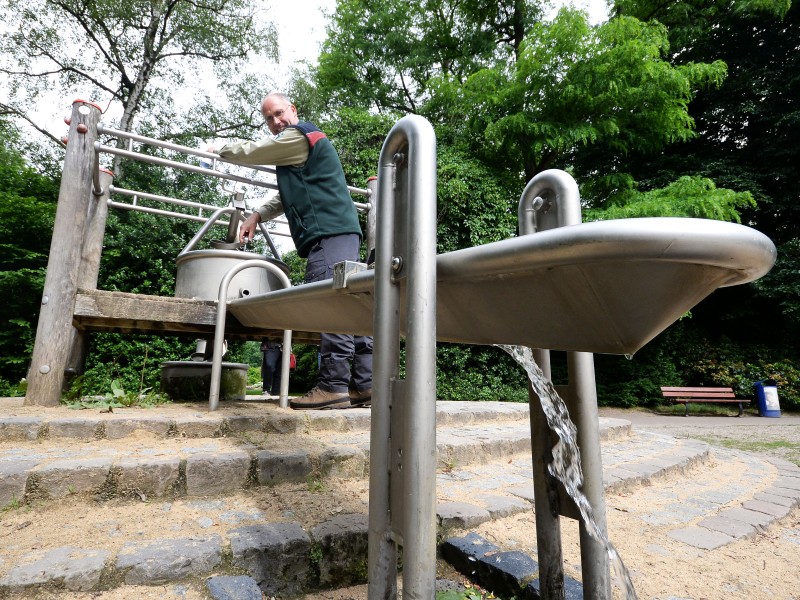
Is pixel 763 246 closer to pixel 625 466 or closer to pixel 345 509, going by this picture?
pixel 345 509

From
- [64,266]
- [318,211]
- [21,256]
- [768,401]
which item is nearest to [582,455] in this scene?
[318,211]

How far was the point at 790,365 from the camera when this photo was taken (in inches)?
429

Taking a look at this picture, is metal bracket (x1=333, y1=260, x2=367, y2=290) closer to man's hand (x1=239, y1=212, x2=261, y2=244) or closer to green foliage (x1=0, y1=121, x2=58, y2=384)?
man's hand (x1=239, y1=212, x2=261, y2=244)

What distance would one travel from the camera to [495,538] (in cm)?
162

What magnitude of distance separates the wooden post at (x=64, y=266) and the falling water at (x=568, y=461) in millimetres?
2743

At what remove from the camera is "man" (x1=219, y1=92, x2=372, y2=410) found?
271 cm

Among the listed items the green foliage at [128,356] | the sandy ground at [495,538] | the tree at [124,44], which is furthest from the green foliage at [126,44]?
the sandy ground at [495,538]

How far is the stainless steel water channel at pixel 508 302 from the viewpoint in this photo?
0.64 meters

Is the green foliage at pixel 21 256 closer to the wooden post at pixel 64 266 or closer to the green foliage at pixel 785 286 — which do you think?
the wooden post at pixel 64 266

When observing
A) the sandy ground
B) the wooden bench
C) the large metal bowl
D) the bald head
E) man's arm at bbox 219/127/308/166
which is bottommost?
the sandy ground

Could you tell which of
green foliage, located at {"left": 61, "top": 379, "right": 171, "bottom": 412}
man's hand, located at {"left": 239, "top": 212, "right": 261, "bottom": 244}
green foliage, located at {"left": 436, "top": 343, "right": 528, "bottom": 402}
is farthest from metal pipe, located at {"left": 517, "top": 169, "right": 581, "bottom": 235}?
green foliage, located at {"left": 436, "top": 343, "right": 528, "bottom": 402}

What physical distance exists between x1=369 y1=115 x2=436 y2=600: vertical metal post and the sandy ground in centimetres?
68

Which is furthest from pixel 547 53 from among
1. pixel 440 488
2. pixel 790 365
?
pixel 440 488

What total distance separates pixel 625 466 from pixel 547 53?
9.33m
